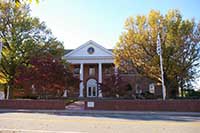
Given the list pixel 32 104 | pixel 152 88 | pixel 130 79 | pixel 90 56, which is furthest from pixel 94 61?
pixel 32 104

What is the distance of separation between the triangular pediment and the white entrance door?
17.3 ft

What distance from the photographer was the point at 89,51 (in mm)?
48875

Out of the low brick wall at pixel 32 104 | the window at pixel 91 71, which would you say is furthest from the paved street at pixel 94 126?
the window at pixel 91 71

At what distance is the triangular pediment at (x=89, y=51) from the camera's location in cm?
4859

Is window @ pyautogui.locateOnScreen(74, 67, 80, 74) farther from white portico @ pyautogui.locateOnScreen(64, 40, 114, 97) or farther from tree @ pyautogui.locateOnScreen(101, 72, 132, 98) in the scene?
tree @ pyautogui.locateOnScreen(101, 72, 132, 98)

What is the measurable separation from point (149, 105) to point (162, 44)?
9402 millimetres

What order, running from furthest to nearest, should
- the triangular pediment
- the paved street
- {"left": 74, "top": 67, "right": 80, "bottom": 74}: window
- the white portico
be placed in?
{"left": 74, "top": 67, "right": 80, "bottom": 74}: window
the triangular pediment
the white portico
the paved street

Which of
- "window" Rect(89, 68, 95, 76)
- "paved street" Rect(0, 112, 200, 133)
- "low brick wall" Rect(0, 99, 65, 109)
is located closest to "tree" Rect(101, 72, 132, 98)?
"low brick wall" Rect(0, 99, 65, 109)

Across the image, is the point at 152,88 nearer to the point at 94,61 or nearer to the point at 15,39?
the point at 94,61

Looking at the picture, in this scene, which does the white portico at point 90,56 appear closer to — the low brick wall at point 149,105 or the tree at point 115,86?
the tree at point 115,86

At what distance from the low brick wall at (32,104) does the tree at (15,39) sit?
6002 mm

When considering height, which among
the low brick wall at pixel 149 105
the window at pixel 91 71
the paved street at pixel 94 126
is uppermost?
the window at pixel 91 71

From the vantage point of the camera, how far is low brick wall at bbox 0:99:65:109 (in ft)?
92.1

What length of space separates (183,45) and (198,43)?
2510 millimetres
